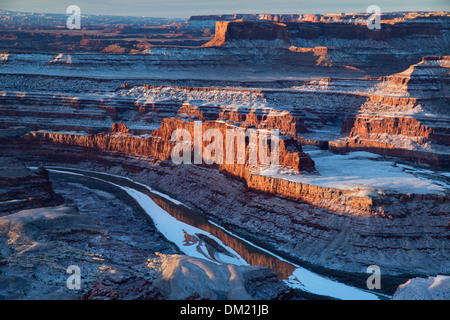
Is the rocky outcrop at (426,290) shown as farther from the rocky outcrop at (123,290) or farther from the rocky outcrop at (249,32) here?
the rocky outcrop at (249,32)

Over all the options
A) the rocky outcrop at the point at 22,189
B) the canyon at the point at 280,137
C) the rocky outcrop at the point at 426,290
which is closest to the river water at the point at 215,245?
the canyon at the point at 280,137

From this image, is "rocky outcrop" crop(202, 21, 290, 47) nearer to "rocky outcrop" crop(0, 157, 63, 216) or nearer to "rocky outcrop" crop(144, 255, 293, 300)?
"rocky outcrop" crop(0, 157, 63, 216)

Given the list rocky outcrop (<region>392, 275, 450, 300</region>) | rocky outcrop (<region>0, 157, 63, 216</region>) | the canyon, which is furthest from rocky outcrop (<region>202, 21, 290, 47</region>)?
rocky outcrop (<region>392, 275, 450, 300</region>)

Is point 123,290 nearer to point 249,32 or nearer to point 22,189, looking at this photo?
point 22,189

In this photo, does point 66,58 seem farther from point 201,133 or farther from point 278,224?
point 278,224

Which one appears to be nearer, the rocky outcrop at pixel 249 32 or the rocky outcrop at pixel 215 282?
the rocky outcrop at pixel 215 282
